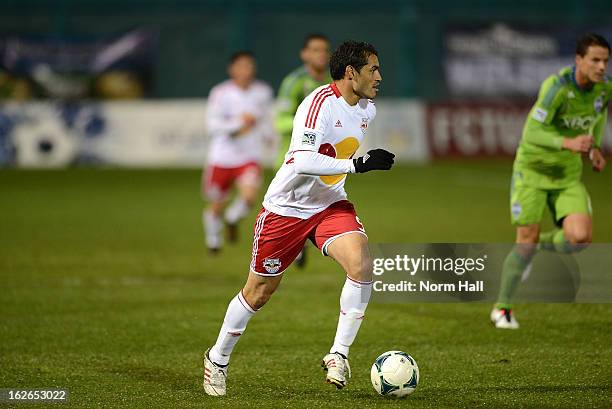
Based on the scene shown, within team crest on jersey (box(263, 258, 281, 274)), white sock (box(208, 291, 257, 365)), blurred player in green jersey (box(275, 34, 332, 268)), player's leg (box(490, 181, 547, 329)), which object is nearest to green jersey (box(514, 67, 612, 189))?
player's leg (box(490, 181, 547, 329))

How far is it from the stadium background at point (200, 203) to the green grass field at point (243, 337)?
0.03m

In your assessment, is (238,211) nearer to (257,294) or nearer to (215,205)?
(215,205)

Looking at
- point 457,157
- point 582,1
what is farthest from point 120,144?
point 582,1

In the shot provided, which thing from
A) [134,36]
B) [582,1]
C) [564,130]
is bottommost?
[564,130]

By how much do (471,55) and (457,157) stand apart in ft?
9.92

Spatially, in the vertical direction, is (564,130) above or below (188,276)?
above

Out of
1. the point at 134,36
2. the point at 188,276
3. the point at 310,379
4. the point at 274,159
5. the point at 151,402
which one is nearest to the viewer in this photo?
the point at 151,402

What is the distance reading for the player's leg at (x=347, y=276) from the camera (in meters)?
6.84

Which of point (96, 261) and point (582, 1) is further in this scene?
point (582, 1)

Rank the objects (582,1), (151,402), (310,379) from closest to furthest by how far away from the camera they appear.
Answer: (151,402), (310,379), (582,1)

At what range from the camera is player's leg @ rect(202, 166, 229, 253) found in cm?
1355

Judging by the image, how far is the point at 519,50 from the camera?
2655 cm

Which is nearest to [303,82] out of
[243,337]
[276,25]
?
[243,337]

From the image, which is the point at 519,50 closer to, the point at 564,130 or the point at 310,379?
the point at 564,130
